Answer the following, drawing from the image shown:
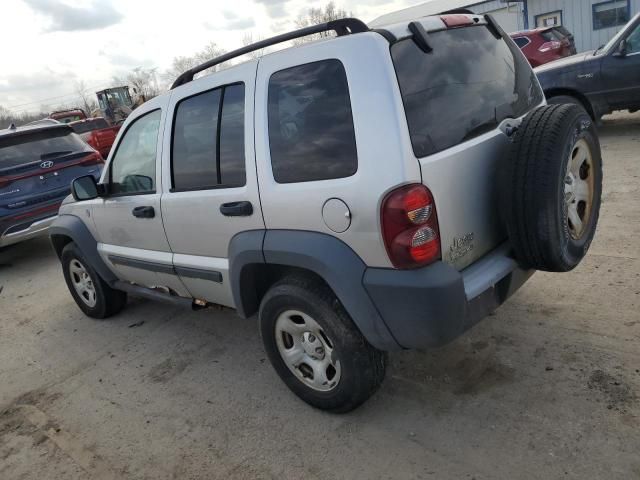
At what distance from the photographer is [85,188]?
404 centimetres

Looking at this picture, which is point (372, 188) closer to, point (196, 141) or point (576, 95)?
point (196, 141)

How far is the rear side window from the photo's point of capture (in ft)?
9.52

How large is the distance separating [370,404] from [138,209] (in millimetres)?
2047

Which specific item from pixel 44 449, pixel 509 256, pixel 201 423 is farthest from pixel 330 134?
pixel 44 449

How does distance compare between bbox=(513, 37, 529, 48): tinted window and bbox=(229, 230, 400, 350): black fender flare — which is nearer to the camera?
bbox=(229, 230, 400, 350): black fender flare

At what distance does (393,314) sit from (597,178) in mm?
1578

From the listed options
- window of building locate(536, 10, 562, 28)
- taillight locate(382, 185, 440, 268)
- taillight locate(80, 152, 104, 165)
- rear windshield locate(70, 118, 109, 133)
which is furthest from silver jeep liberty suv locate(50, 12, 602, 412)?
window of building locate(536, 10, 562, 28)

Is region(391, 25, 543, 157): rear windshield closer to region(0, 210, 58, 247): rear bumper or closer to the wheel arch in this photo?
the wheel arch

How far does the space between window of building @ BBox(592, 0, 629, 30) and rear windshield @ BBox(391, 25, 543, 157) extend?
1954cm

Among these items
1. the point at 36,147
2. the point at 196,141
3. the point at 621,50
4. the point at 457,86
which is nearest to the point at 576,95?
the point at 621,50

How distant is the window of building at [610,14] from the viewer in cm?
1856

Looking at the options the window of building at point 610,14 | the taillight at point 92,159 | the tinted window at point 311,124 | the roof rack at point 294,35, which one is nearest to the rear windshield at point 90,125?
the taillight at point 92,159

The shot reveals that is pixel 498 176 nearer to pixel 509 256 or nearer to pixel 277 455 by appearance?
pixel 509 256

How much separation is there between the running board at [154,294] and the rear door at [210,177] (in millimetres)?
123
